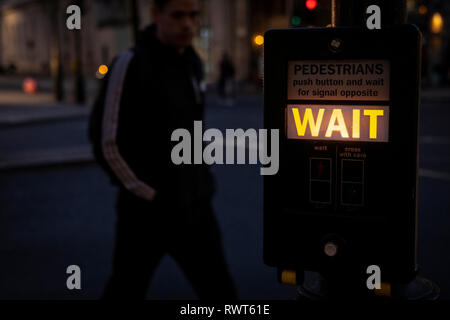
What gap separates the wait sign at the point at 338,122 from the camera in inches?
55.7

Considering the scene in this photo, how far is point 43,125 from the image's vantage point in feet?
54.8

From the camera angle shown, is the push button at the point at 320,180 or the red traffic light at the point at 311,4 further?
the red traffic light at the point at 311,4

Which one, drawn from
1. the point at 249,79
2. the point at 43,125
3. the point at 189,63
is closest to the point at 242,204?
the point at 189,63

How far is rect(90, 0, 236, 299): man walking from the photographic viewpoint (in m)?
2.83

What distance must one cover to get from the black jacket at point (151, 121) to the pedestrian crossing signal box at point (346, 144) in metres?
1.42

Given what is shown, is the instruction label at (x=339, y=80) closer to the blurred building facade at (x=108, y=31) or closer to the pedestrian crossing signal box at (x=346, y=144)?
the pedestrian crossing signal box at (x=346, y=144)

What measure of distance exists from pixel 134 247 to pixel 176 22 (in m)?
1.09

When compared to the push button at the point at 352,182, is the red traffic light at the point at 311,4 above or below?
above

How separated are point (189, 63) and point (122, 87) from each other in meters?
0.44

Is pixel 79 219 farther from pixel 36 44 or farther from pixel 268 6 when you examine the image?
pixel 36 44

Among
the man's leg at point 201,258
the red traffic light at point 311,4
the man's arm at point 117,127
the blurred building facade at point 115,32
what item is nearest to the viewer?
the red traffic light at point 311,4

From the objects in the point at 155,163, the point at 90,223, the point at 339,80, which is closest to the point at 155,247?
the point at 155,163

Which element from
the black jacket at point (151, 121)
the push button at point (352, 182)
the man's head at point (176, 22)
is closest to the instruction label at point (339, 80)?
the push button at point (352, 182)

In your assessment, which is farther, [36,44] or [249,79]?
[36,44]
